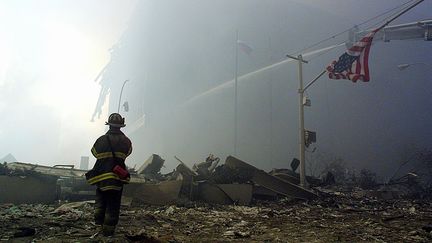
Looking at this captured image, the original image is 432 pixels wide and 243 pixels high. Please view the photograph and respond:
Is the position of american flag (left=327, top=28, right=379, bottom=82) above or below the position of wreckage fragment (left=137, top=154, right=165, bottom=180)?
above

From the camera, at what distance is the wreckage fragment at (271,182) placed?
14094 millimetres

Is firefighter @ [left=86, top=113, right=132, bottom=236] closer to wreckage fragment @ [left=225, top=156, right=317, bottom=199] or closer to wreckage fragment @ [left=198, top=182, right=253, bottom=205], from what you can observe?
wreckage fragment @ [left=198, top=182, right=253, bottom=205]

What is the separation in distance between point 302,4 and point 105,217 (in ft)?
133

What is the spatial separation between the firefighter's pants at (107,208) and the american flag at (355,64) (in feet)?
42.1

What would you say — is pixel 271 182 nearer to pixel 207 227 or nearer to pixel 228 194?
pixel 228 194

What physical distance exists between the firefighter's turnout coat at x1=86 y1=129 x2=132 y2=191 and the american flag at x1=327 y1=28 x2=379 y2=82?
12.4 m

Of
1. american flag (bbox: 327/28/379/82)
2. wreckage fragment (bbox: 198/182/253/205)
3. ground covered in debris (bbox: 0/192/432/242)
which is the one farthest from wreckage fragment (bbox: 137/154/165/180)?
american flag (bbox: 327/28/379/82)

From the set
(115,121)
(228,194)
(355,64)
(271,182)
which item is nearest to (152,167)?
(228,194)

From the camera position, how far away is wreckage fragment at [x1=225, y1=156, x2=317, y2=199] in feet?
46.2

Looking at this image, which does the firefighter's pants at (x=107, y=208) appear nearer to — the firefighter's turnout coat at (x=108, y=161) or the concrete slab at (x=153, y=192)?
the firefighter's turnout coat at (x=108, y=161)

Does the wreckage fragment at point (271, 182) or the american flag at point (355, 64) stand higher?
the american flag at point (355, 64)

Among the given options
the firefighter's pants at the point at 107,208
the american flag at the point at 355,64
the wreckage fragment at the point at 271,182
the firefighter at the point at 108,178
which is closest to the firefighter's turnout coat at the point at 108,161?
the firefighter at the point at 108,178

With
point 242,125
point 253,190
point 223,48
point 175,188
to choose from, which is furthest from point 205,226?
point 223,48

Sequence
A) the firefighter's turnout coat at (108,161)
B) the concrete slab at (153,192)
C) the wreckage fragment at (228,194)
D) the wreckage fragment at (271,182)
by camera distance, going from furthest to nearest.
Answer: the wreckage fragment at (271,182), the wreckage fragment at (228,194), the concrete slab at (153,192), the firefighter's turnout coat at (108,161)
